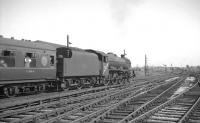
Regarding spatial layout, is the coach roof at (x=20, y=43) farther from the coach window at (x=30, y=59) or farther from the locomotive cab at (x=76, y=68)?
the locomotive cab at (x=76, y=68)

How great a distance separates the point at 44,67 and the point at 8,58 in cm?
306

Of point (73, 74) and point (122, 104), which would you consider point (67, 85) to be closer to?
point (73, 74)

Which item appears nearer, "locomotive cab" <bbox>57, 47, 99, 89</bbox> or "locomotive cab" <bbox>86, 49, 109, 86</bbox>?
"locomotive cab" <bbox>57, 47, 99, 89</bbox>

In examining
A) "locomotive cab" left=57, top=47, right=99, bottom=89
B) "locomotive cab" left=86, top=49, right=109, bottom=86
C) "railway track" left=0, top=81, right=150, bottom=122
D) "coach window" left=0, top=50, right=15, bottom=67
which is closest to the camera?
"railway track" left=0, top=81, right=150, bottom=122

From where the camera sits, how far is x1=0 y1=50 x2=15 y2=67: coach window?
38.1ft

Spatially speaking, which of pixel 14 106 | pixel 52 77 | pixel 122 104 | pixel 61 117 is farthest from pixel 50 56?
pixel 61 117

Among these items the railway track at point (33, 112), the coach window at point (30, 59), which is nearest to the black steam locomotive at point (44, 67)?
the coach window at point (30, 59)

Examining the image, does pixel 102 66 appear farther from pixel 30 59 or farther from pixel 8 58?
pixel 8 58

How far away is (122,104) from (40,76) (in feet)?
19.5

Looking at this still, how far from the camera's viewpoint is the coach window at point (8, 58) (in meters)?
11.6

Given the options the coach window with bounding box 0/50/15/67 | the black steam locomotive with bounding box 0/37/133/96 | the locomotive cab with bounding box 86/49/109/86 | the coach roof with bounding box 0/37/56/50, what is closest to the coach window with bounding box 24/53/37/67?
the black steam locomotive with bounding box 0/37/133/96

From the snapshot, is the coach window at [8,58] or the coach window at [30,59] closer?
Answer: the coach window at [8,58]

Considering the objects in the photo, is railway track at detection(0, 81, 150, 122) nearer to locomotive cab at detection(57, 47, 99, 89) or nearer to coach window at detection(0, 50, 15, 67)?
coach window at detection(0, 50, 15, 67)

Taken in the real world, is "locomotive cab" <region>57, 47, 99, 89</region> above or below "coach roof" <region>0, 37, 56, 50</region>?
below
